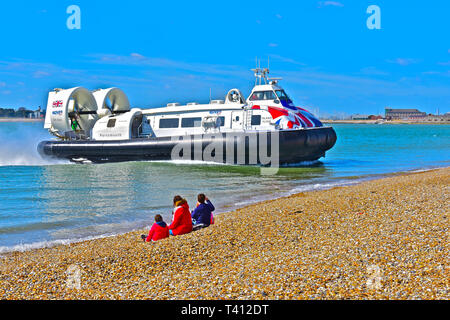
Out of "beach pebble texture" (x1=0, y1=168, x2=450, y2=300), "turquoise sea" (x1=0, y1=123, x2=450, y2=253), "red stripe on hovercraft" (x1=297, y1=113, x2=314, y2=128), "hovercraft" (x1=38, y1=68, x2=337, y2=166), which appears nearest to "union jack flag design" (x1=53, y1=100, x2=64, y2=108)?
"hovercraft" (x1=38, y1=68, x2=337, y2=166)

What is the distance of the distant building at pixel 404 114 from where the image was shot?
509 ft

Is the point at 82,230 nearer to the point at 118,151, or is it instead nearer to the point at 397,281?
the point at 397,281

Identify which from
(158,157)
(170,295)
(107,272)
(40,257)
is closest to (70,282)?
(107,272)

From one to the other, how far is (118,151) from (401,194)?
10806mm

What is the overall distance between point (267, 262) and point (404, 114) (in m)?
166

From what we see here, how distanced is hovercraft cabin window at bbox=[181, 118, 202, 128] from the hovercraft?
1.3 inches

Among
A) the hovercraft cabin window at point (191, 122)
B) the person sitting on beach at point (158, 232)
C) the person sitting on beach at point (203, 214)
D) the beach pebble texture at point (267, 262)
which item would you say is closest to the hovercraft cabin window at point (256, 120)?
the hovercraft cabin window at point (191, 122)

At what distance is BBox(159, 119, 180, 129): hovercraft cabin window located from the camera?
50.3ft

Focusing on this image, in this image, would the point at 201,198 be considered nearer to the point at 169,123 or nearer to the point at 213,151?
the point at 213,151

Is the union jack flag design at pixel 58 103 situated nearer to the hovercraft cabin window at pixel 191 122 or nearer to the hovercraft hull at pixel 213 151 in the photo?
the hovercraft hull at pixel 213 151

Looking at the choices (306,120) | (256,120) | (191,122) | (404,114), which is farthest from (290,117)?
(404,114)

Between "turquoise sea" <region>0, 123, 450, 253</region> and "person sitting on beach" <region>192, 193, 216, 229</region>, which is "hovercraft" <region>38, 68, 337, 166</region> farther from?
"person sitting on beach" <region>192, 193, 216, 229</region>

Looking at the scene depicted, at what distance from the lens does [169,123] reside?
15.5 meters

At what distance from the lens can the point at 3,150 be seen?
67.3 feet
